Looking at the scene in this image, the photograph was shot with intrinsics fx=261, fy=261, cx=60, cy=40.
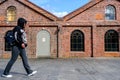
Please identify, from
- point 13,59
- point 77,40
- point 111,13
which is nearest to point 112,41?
point 111,13

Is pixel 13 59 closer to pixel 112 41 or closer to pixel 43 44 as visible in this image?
pixel 43 44

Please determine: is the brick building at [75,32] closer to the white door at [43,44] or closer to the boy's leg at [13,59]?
the white door at [43,44]

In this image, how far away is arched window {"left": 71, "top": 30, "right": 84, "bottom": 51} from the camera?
1045 inches

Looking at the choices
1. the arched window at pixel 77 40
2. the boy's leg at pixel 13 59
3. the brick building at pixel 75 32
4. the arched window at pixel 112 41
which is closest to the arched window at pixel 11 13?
the brick building at pixel 75 32

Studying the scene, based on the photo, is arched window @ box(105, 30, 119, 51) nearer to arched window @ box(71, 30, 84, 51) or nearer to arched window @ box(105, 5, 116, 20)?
arched window @ box(105, 5, 116, 20)

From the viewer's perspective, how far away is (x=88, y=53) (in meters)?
26.3

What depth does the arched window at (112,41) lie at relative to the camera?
2644cm

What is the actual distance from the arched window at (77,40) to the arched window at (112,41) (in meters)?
2.53

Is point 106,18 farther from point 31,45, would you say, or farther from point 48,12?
point 31,45

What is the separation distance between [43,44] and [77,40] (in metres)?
3.48

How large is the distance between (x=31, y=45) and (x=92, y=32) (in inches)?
248

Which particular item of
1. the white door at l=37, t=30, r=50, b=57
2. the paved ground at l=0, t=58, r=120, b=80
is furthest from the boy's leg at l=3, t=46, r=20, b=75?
the white door at l=37, t=30, r=50, b=57

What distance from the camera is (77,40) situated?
87.4 feet

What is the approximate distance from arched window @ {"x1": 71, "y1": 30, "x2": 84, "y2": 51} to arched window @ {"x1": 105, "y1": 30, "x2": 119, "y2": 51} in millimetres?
2529
